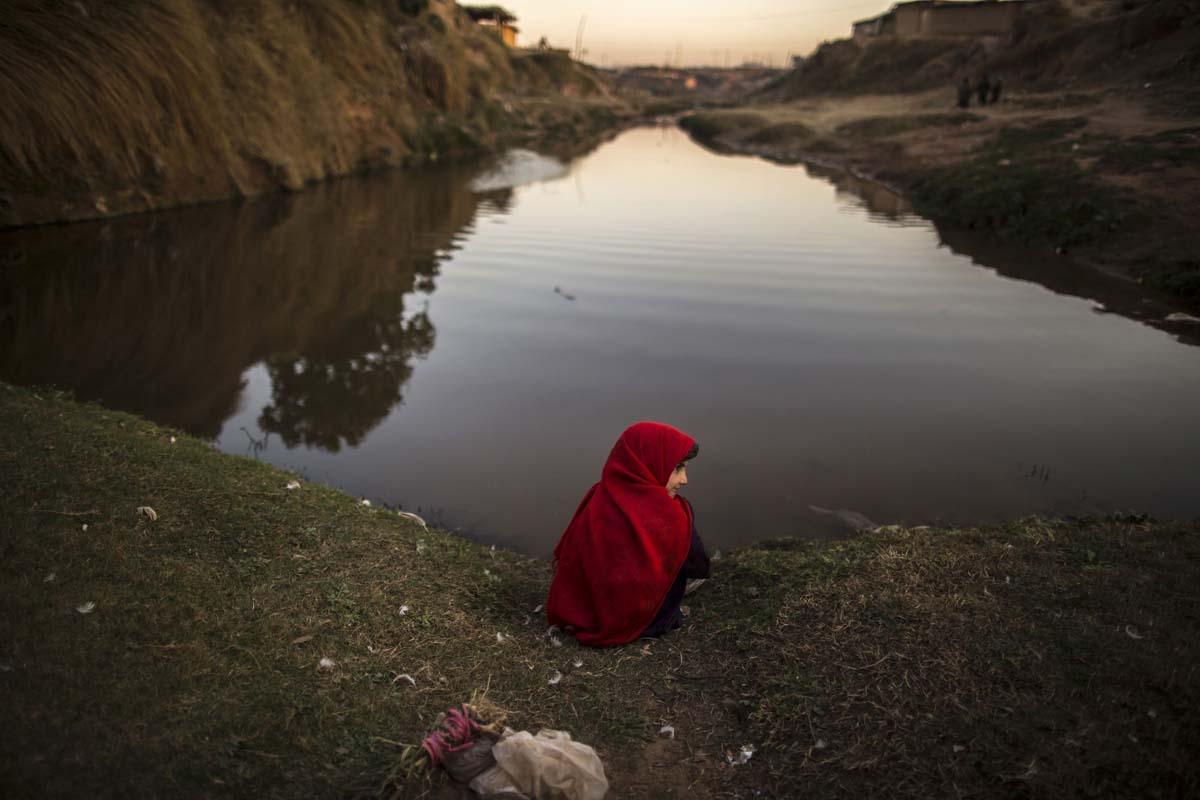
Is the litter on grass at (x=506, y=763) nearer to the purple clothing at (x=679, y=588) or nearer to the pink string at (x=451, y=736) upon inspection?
the pink string at (x=451, y=736)

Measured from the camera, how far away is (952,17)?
182ft

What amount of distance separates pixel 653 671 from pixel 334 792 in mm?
1409

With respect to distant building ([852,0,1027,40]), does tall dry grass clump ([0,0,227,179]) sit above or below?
below

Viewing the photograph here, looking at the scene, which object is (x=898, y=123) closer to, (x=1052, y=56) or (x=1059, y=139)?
(x=1052, y=56)

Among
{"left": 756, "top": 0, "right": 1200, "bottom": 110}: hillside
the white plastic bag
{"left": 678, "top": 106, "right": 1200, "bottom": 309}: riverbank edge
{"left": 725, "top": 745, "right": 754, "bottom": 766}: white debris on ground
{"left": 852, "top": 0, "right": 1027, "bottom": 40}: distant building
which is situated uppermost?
{"left": 852, "top": 0, "right": 1027, "bottom": 40}: distant building

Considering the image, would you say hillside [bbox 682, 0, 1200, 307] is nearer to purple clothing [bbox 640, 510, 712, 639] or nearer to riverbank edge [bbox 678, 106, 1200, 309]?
riverbank edge [bbox 678, 106, 1200, 309]

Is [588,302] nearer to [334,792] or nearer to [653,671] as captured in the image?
[653,671]

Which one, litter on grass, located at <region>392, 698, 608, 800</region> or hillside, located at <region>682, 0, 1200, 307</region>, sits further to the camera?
hillside, located at <region>682, 0, 1200, 307</region>

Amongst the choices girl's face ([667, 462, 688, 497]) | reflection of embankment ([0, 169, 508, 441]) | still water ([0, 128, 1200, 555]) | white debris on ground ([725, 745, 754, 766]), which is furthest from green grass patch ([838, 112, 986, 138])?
white debris on ground ([725, 745, 754, 766])

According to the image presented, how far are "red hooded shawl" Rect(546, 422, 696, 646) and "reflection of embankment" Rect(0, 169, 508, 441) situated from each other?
3.51m

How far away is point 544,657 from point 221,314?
793 centimetres

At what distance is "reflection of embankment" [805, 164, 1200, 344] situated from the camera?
9.83m

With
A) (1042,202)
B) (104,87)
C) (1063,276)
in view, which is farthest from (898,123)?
(104,87)

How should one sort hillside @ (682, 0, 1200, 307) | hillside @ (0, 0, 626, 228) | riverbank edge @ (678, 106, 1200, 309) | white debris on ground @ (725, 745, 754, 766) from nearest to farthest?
1. white debris on ground @ (725, 745, 754, 766)
2. riverbank edge @ (678, 106, 1200, 309)
3. hillside @ (682, 0, 1200, 307)
4. hillside @ (0, 0, 626, 228)
